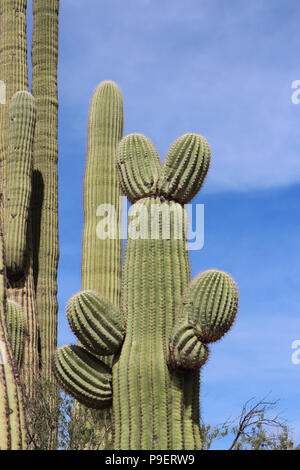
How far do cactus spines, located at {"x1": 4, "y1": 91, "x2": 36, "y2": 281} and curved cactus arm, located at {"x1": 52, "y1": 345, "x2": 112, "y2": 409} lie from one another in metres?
6.75

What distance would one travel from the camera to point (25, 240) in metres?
13.2

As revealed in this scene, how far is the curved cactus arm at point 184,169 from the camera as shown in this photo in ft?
22.7

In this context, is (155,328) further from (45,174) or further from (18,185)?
(45,174)

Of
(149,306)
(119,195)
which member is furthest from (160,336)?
(119,195)

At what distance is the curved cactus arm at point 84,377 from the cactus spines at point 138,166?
1.62 metres

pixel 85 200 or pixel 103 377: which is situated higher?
pixel 85 200

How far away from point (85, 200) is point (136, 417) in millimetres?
7659

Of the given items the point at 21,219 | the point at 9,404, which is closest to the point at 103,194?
the point at 21,219

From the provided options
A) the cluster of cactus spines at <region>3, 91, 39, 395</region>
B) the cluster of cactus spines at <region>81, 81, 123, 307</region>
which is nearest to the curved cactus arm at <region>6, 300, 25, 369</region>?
the cluster of cactus spines at <region>81, 81, 123, 307</region>

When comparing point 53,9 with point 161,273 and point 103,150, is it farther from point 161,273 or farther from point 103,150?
point 161,273

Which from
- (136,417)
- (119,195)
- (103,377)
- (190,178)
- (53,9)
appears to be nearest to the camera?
(136,417)

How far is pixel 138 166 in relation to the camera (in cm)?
705

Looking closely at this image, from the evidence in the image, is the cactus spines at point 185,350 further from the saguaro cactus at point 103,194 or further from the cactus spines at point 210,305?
the saguaro cactus at point 103,194
